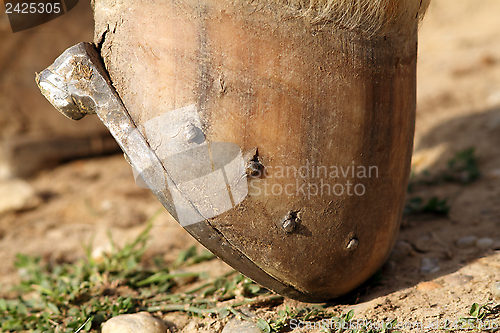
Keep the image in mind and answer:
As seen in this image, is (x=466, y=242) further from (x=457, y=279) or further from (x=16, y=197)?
(x=16, y=197)

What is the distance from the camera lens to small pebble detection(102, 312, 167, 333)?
1492mm

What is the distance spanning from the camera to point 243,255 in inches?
53.3

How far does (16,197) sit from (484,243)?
121 inches

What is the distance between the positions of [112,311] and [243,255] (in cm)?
70

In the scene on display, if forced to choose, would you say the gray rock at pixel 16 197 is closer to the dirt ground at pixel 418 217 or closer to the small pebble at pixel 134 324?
the dirt ground at pixel 418 217

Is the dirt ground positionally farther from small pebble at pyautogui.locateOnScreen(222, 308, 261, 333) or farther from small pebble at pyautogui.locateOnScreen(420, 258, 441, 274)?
small pebble at pyautogui.locateOnScreen(222, 308, 261, 333)

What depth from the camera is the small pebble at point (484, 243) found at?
1896 millimetres

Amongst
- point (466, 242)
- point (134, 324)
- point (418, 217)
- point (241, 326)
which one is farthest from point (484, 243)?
point (134, 324)

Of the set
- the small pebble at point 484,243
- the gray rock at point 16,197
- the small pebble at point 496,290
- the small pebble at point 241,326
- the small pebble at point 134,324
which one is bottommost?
the small pebble at point 241,326

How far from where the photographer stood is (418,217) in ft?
7.84

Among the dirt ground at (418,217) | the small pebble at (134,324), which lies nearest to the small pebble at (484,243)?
the dirt ground at (418,217)

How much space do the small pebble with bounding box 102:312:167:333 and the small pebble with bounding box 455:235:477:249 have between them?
54.9 inches

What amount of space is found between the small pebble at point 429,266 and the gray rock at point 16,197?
2.68 meters

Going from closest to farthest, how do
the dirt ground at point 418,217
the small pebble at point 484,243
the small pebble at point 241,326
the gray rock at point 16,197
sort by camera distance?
the small pebble at point 241,326, the dirt ground at point 418,217, the small pebble at point 484,243, the gray rock at point 16,197
